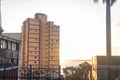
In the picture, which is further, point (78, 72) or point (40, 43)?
point (40, 43)

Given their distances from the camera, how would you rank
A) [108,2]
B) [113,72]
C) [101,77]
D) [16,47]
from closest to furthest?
[108,2] → [113,72] → [101,77] → [16,47]

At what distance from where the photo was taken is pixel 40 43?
164m

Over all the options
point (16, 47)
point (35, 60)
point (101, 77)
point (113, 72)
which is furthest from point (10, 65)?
point (35, 60)

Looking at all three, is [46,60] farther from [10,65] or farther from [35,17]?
[10,65]

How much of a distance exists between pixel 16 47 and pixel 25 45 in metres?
115

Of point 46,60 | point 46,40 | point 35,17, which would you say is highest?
point 35,17

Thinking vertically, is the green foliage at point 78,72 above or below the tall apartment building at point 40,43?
below

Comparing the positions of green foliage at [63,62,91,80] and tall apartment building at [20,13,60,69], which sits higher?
tall apartment building at [20,13,60,69]

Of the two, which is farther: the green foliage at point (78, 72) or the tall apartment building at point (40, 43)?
the tall apartment building at point (40, 43)

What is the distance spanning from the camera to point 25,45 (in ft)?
535

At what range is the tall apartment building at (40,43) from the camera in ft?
522

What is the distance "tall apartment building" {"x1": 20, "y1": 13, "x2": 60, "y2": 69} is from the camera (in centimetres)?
15912

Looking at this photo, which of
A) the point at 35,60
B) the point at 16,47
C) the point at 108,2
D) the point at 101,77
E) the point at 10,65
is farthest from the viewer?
the point at 35,60

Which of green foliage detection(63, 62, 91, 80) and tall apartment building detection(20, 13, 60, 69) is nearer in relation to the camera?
green foliage detection(63, 62, 91, 80)
